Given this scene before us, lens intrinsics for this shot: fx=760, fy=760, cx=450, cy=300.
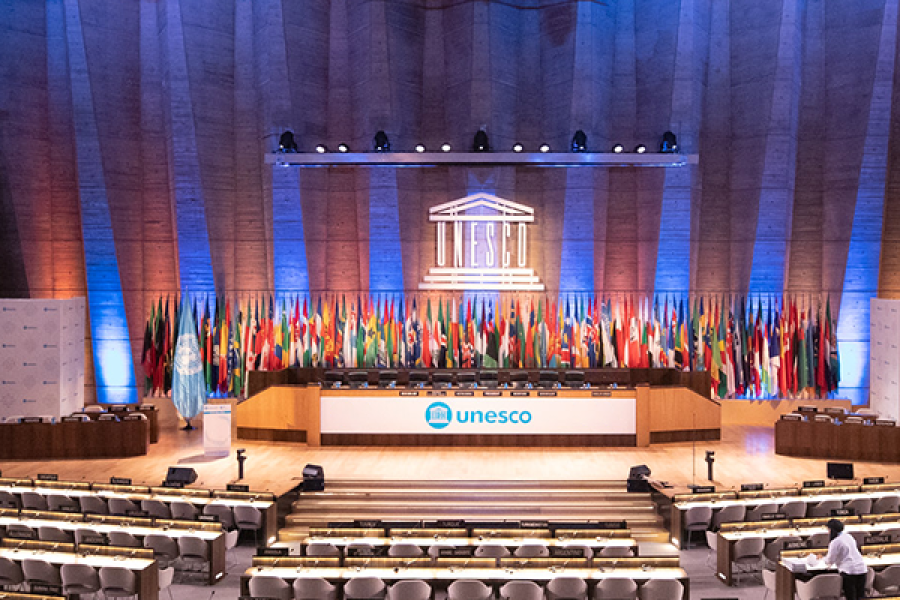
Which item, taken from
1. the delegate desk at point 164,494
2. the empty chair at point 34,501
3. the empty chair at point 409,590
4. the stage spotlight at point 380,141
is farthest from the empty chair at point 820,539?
the stage spotlight at point 380,141

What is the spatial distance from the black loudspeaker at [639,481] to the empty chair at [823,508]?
7.46 ft

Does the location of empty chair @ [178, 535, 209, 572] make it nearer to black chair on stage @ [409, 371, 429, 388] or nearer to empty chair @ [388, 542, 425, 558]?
empty chair @ [388, 542, 425, 558]

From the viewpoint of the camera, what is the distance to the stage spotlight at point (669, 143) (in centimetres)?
1783

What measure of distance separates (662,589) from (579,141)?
12.5 m

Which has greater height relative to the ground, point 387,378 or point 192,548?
point 387,378

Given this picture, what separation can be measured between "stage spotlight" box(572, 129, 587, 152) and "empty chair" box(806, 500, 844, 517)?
10.3 metres

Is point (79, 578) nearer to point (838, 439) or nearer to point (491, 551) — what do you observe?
point (491, 551)

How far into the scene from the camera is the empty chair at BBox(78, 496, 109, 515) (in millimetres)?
10352

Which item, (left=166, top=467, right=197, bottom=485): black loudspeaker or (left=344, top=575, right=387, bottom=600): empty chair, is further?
(left=166, top=467, right=197, bottom=485): black loudspeaker

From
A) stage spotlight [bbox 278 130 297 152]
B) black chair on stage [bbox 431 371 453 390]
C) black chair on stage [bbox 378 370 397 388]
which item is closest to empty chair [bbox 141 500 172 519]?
black chair on stage [bbox 378 370 397 388]

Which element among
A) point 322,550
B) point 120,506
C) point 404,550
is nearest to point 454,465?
point 404,550

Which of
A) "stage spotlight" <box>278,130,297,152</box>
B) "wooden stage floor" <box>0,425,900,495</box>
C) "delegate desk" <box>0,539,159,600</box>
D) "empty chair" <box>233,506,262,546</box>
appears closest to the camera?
"delegate desk" <box>0,539,159,600</box>

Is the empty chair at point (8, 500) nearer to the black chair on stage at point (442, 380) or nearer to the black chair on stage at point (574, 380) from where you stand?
the black chair on stage at point (442, 380)

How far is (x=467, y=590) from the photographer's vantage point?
24.4 ft
